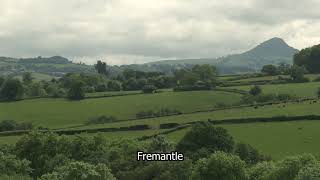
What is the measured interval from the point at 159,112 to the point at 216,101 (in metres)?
20.3

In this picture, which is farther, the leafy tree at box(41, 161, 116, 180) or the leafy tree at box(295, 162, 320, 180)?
the leafy tree at box(41, 161, 116, 180)

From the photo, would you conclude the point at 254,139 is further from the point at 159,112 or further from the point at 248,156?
the point at 159,112

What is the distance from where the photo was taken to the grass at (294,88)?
160250 mm

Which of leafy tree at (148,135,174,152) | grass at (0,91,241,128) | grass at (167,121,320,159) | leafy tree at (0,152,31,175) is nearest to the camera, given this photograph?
leafy tree at (0,152,31,175)

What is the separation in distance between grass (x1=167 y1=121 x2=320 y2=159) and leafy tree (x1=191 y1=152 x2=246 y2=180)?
89.2 ft

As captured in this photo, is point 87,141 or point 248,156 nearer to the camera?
point 248,156

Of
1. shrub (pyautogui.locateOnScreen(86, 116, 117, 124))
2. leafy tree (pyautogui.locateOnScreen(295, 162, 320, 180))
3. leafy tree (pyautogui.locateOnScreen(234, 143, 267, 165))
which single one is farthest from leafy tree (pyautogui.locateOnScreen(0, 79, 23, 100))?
leafy tree (pyautogui.locateOnScreen(295, 162, 320, 180))

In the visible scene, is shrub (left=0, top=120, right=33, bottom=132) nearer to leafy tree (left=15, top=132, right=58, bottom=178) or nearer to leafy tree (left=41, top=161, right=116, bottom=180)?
leafy tree (left=15, top=132, right=58, bottom=178)

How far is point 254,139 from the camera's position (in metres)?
101

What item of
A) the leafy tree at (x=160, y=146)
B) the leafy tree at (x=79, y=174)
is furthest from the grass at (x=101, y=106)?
the leafy tree at (x=79, y=174)

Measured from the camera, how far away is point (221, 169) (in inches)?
2416

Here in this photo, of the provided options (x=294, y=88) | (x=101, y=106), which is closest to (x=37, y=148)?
(x=101, y=106)

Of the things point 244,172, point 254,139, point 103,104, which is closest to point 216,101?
point 103,104

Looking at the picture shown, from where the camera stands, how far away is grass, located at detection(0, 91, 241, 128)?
15288 centimetres
